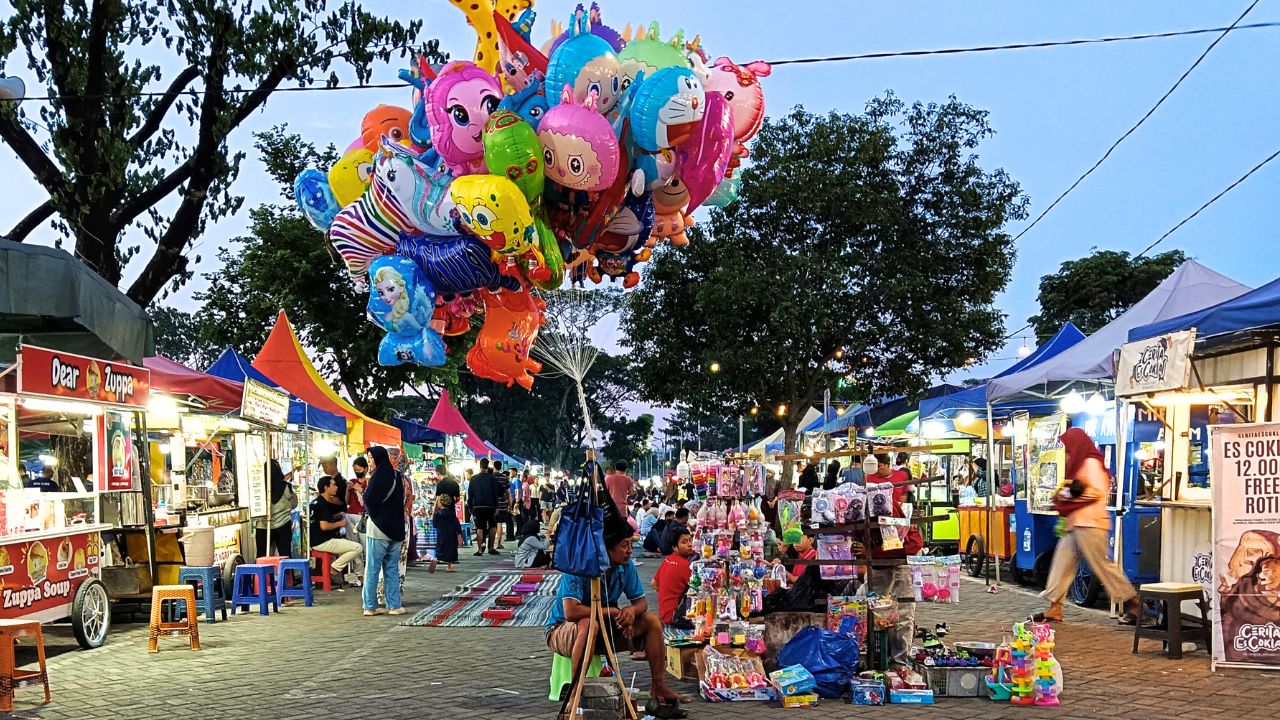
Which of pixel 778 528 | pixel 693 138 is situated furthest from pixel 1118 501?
pixel 693 138

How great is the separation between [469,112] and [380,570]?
295 inches

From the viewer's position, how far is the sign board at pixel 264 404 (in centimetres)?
1320

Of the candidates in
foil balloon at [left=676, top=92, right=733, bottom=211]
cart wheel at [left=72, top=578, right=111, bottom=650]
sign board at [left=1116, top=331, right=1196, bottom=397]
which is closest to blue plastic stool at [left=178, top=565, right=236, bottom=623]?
cart wheel at [left=72, top=578, right=111, bottom=650]

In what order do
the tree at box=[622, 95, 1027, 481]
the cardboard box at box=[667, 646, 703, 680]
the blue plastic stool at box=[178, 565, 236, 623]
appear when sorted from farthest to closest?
the tree at box=[622, 95, 1027, 481], the blue plastic stool at box=[178, 565, 236, 623], the cardboard box at box=[667, 646, 703, 680]

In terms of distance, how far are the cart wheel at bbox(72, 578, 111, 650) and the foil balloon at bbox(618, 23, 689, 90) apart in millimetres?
7012

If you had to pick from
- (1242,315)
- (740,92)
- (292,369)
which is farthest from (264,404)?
(1242,315)

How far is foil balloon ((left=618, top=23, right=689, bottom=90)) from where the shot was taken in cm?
713

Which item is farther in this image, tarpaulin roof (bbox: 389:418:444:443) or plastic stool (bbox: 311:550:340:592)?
tarpaulin roof (bbox: 389:418:444:443)

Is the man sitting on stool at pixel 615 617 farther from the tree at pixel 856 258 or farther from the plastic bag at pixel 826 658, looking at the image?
the tree at pixel 856 258

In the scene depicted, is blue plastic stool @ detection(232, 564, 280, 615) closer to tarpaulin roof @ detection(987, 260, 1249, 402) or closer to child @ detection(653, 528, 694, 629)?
child @ detection(653, 528, 694, 629)

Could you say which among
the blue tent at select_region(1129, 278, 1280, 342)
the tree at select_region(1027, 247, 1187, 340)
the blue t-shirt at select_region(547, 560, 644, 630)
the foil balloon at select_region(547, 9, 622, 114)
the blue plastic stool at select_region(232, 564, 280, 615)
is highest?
the tree at select_region(1027, 247, 1187, 340)

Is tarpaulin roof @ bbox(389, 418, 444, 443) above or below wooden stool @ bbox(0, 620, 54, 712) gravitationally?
above

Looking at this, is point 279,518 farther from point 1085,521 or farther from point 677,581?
point 1085,521

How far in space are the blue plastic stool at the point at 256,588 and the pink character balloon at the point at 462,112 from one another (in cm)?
754
